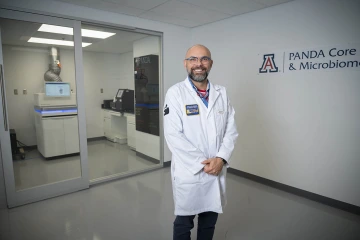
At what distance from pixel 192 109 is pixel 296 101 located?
2056 millimetres

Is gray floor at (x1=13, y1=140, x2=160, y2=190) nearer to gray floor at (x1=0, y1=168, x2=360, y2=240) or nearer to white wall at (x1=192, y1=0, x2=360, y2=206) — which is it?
gray floor at (x1=0, y1=168, x2=360, y2=240)

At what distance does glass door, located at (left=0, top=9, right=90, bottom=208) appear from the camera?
9.12 ft

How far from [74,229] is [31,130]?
150 centimetres

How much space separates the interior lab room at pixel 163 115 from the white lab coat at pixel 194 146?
0.18m

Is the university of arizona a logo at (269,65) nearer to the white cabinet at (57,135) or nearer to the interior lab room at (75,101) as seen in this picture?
the interior lab room at (75,101)

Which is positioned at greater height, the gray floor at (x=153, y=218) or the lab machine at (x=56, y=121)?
the lab machine at (x=56, y=121)

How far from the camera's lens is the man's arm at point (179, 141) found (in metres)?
1.62

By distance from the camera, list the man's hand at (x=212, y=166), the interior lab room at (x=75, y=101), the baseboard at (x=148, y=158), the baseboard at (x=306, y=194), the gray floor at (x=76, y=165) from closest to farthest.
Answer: the man's hand at (x=212, y=166), the baseboard at (x=306, y=194), the interior lab room at (x=75, y=101), the gray floor at (x=76, y=165), the baseboard at (x=148, y=158)

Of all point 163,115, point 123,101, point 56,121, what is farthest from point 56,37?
point 163,115

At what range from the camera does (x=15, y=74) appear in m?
2.83

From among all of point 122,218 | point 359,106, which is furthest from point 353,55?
point 122,218

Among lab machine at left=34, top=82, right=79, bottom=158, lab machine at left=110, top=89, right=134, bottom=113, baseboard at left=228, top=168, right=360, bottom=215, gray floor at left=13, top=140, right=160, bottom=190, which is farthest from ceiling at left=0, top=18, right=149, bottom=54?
baseboard at left=228, top=168, right=360, bottom=215

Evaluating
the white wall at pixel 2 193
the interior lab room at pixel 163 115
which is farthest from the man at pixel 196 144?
the white wall at pixel 2 193

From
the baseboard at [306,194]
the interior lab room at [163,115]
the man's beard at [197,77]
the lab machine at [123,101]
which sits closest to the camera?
the man's beard at [197,77]
